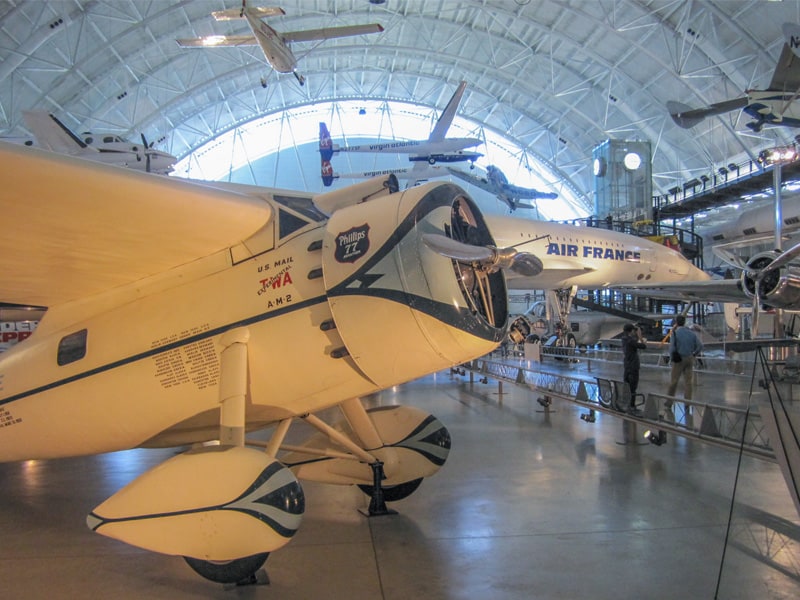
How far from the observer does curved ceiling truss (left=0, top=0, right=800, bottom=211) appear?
2695cm

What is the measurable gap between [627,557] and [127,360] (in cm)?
422

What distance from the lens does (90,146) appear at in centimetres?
2423

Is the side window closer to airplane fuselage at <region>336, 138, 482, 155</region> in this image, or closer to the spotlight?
the spotlight

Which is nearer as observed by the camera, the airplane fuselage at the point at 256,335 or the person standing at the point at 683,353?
the airplane fuselage at the point at 256,335

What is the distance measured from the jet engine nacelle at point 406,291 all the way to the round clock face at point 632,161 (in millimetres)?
35565

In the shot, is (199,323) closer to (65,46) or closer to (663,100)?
(65,46)

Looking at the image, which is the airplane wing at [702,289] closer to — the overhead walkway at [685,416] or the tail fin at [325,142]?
the overhead walkway at [685,416]

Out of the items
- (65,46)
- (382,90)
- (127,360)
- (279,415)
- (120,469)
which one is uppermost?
(382,90)

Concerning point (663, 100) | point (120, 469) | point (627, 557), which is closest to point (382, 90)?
point (663, 100)

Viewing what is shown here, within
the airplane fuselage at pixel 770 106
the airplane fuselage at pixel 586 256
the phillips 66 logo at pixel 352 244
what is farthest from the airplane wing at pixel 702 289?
the phillips 66 logo at pixel 352 244

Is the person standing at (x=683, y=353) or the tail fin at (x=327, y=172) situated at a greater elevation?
the tail fin at (x=327, y=172)

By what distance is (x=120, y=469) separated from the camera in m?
7.74

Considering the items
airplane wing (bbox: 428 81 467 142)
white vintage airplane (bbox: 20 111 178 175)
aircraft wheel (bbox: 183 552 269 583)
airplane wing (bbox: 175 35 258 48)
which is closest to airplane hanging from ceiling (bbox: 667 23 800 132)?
airplane wing (bbox: 428 81 467 142)

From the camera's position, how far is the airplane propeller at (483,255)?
11.9 feet
